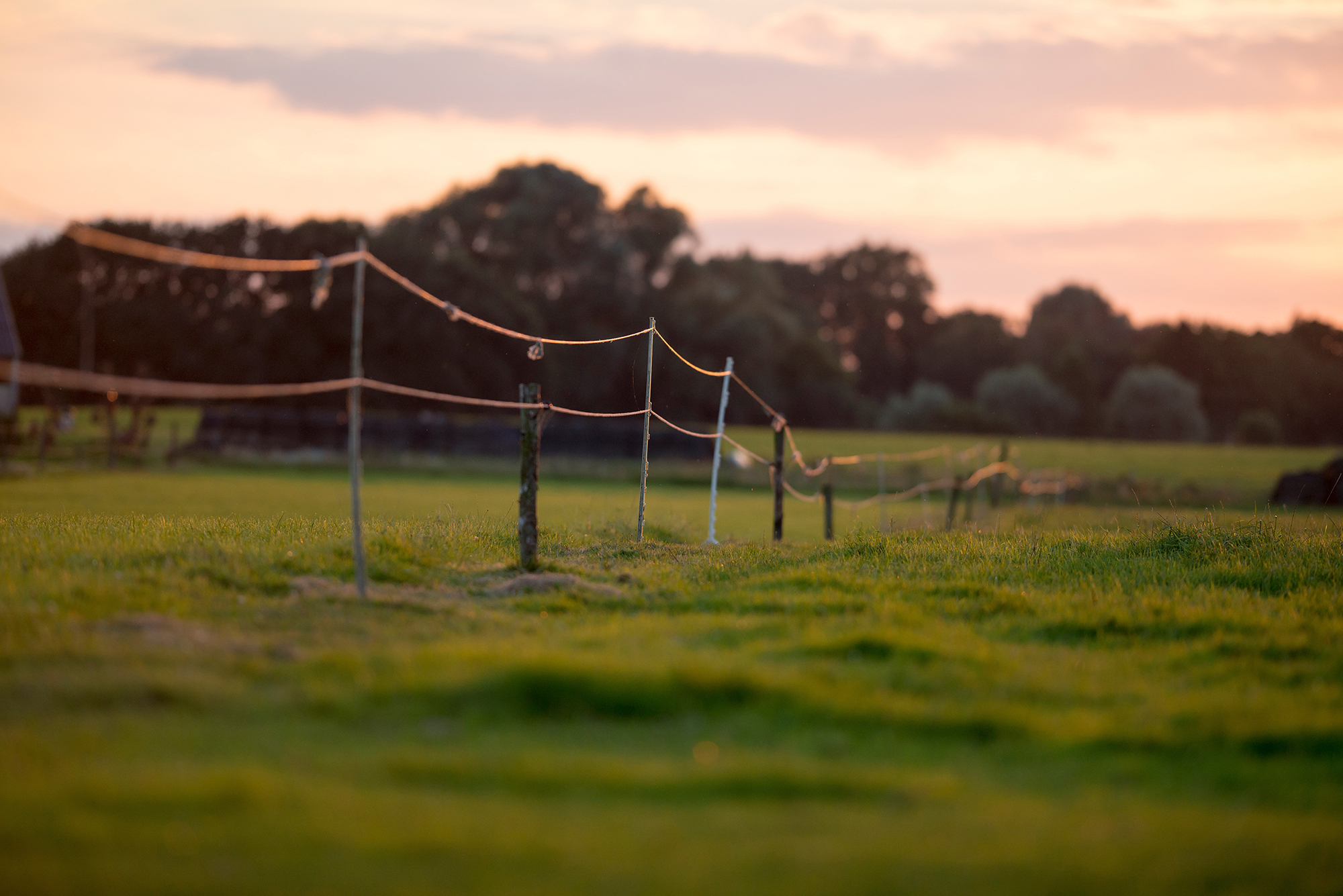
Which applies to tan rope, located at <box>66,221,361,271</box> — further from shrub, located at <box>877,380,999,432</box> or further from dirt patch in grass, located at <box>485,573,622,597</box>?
shrub, located at <box>877,380,999,432</box>

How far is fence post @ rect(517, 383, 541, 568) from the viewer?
873cm

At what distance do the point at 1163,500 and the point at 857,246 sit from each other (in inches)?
2559

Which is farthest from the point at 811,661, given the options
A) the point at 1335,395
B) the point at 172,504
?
the point at 1335,395

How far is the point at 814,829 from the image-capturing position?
419 cm

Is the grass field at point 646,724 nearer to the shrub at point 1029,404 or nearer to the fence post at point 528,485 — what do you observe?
the fence post at point 528,485

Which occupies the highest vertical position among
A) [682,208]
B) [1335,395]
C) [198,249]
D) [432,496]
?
[682,208]

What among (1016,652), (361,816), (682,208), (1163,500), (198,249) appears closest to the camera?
(361,816)

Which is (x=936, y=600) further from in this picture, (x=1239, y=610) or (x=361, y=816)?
(x=361, y=816)

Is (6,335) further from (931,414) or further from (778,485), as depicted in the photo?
(931,414)

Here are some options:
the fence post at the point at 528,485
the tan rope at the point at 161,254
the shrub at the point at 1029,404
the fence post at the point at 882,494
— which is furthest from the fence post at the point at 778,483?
the shrub at the point at 1029,404

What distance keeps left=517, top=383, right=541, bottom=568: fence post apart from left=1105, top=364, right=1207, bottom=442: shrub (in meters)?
78.2

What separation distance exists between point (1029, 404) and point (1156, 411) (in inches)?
371

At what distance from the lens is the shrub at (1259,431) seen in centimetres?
7744

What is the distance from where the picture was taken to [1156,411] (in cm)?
7844
